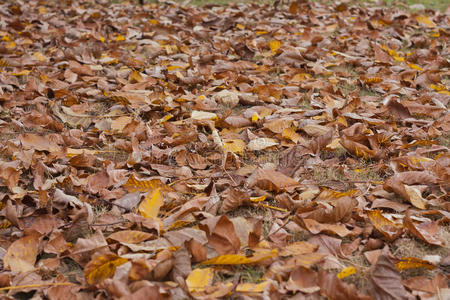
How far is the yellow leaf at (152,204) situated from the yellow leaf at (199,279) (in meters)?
0.38

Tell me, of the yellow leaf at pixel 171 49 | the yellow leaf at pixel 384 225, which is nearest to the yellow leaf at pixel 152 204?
the yellow leaf at pixel 384 225

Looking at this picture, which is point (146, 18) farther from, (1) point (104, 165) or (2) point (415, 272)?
(2) point (415, 272)

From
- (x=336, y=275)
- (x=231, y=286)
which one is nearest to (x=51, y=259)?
(x=231, y=286)

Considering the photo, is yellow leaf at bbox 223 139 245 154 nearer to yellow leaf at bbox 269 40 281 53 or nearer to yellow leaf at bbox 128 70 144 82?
yellow leaf at bbox 128 70 144 82

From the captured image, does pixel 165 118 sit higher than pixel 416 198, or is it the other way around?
pixel 416 198

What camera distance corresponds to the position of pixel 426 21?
16.4ft

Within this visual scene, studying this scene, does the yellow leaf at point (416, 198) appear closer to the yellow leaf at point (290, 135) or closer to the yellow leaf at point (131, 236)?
the yellow leaf at point (290, 135)

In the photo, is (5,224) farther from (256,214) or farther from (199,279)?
(256,214)

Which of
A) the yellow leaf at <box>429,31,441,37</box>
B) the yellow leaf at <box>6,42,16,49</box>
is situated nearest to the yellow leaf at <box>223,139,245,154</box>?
the yellow leaf at <box>6,42,16,49</box>

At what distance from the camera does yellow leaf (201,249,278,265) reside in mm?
1518

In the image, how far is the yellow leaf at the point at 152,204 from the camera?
5.90 ft

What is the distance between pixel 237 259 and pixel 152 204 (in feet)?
1.55

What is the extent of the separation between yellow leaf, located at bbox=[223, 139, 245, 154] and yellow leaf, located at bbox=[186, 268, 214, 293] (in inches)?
35.2

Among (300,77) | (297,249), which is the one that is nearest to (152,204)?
(297,249)
